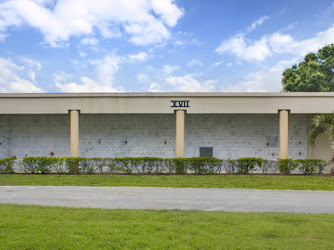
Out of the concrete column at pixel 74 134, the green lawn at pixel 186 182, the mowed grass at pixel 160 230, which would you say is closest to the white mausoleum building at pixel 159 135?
the concrete column at pixel 74 134

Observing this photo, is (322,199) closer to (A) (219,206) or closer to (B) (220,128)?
(A) (219,206)

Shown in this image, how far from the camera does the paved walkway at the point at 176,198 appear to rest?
24.9ft

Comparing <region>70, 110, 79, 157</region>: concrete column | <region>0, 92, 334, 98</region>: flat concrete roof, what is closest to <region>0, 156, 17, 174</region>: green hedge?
<region>70, 110, 79, 157</region>: concrete column

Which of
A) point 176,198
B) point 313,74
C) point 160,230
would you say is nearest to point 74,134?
point 176,198

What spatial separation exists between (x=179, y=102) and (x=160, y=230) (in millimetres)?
11319

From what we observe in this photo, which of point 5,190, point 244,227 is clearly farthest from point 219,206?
point 5,190

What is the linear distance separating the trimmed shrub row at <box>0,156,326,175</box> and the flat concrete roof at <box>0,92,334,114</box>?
3007 mm

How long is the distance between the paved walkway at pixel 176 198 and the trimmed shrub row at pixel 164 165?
4029 millimetres

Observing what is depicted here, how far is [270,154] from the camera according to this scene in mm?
17766

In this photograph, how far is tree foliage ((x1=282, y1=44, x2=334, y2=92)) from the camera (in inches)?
1265

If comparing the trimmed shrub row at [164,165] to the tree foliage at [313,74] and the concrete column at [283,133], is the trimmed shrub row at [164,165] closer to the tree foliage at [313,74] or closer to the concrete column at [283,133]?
the concrete column at [283,133]

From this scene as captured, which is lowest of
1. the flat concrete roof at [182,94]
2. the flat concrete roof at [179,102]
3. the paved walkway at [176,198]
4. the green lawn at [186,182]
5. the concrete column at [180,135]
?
the green lawn at [186,182]

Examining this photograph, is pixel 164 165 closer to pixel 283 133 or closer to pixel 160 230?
pixel 283 133

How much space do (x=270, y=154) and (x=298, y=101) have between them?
150 inches
